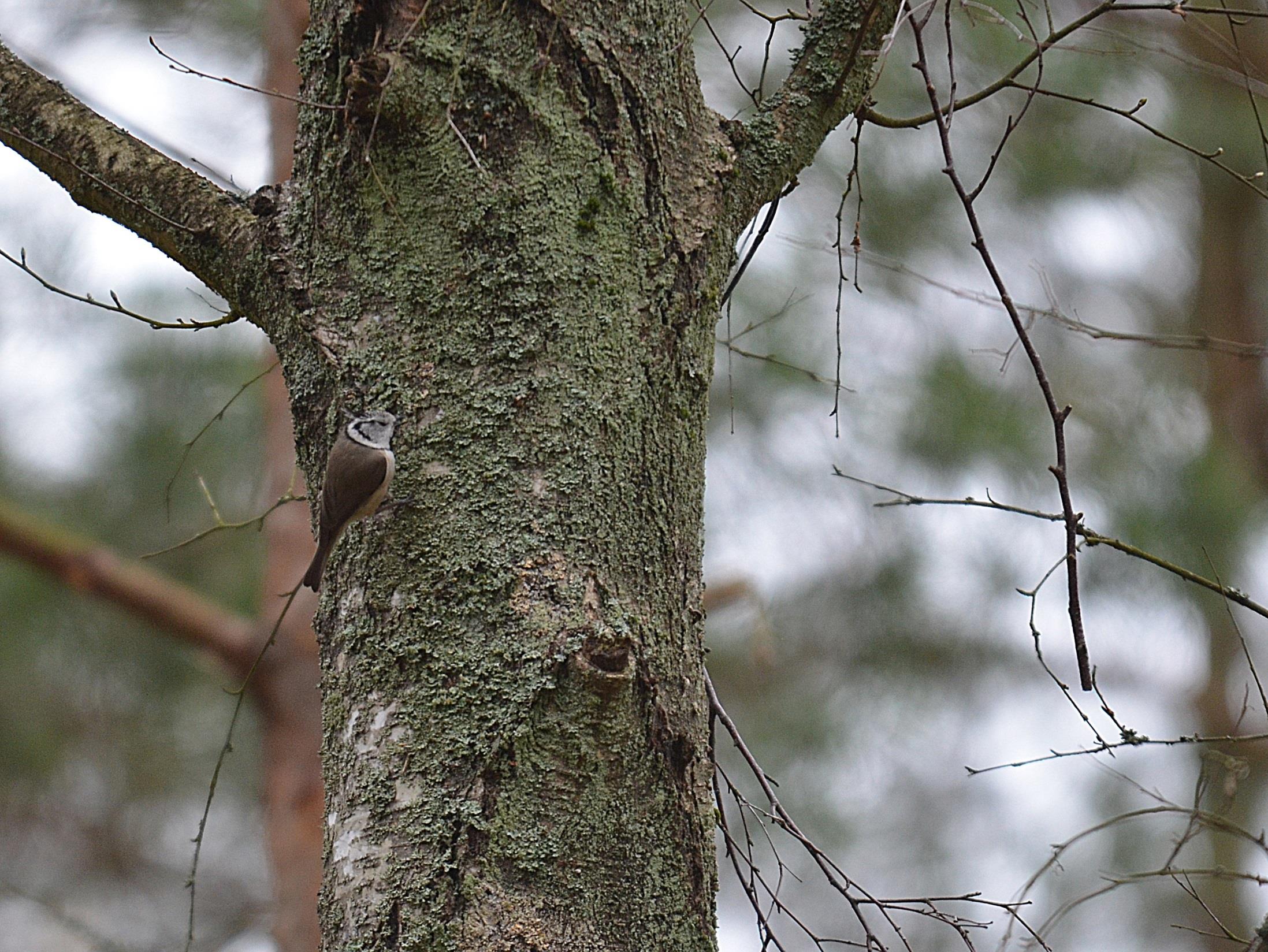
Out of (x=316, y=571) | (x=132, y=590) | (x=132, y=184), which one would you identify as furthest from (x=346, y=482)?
(x=132, y=590)

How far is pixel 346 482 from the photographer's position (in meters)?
1.63

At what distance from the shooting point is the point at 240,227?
1.72m

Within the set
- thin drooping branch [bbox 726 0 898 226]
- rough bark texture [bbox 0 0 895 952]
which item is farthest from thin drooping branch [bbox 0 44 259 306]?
thin drooping branch [bbox 726 0 898 226]

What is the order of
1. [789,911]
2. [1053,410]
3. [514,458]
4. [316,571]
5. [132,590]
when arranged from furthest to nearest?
[132,590] < [316,571] < [789,911] < [1053,410] < [514,458]

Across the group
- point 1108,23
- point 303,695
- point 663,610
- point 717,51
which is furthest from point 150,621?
point 1108,23

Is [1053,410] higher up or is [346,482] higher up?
[1053,410]

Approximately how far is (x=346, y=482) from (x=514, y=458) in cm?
27

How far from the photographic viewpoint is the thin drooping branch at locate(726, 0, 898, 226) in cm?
177

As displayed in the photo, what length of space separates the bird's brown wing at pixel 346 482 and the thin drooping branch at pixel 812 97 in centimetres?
63

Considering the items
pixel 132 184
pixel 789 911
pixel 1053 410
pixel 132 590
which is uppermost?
pixel 132 590

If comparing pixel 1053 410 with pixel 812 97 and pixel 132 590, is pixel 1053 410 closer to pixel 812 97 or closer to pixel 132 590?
pixel 812 97

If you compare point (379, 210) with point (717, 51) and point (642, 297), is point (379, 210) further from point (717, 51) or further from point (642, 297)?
point (717, 51)

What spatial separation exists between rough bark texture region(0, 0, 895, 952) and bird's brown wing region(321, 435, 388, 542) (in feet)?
0.13

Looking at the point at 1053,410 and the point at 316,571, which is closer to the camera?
the point at 1053,410
